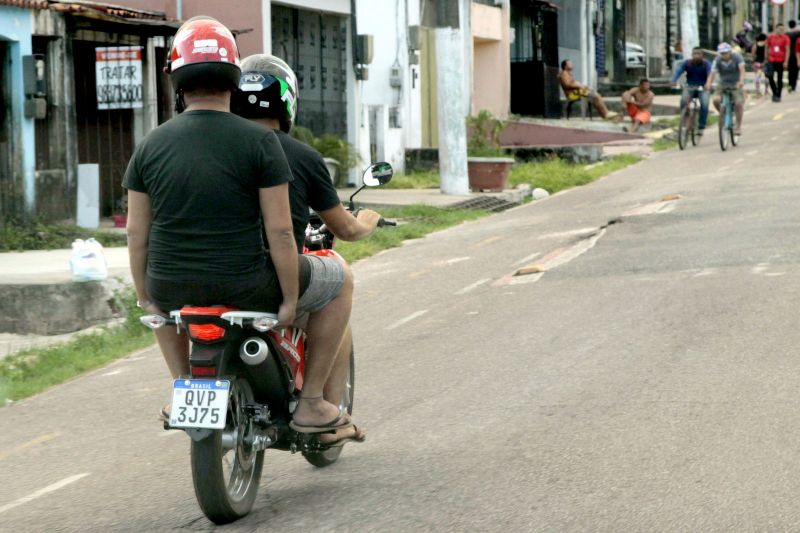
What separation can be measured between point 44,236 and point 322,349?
11.0 m

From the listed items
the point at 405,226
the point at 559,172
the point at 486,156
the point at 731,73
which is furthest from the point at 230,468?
the point at 731,73

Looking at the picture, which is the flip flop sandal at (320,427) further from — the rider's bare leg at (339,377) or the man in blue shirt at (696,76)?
the man in blue shirt at (696,76)

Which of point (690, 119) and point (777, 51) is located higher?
point (777, 51)

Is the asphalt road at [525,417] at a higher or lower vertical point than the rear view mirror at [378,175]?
lower

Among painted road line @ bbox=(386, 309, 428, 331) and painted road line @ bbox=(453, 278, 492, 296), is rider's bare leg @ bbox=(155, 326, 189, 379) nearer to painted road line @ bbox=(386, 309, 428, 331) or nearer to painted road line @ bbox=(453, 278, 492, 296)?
painted road line @ bbox=(386, 309, 428, 331)

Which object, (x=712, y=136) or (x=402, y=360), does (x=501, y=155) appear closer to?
(x=712, y=136)

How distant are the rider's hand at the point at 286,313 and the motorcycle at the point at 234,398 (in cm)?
6

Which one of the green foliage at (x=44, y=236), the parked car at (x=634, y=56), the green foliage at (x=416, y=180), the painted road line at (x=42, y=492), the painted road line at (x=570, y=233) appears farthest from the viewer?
the parked car at (x=634, y=56)

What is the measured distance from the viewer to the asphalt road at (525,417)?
17.6 ft

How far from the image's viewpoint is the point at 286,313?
206 inches

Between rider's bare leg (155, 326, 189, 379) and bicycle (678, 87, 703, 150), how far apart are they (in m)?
21.1

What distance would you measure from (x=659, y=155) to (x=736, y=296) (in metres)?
17.1

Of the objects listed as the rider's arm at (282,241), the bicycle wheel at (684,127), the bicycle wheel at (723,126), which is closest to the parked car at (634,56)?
the bicycle wheel at (684,127)

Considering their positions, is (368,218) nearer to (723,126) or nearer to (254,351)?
(254,351)
